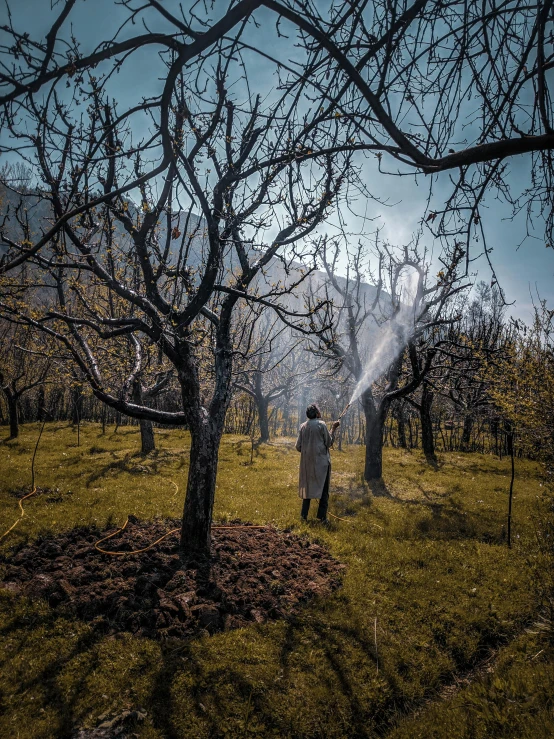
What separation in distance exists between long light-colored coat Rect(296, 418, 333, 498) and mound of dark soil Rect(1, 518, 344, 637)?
160 cm

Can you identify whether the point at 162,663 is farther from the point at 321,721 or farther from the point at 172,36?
the point at 172,36

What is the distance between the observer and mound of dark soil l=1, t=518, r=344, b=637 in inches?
171

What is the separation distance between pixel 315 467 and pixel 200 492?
3050mm

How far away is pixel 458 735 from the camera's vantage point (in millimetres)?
3141

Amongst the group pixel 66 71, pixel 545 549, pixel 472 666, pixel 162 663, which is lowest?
pixel 472 666

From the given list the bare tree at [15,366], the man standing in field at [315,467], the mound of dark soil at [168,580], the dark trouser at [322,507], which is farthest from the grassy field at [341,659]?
the bare tree at [15,366]

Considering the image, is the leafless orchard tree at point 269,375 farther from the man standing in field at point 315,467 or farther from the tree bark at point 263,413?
the man standing in field at point 315,467

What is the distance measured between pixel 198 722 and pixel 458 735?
211 cm

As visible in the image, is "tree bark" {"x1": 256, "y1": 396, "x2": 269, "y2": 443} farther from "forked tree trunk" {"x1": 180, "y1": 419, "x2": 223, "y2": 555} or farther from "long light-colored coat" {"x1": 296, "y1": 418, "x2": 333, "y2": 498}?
"forked tree trunk" {"x1": 180, "y1": 419, "x2": 223, "y2": 555}

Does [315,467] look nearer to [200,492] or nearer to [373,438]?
[200,492]

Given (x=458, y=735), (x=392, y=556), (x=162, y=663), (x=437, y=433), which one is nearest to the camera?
(x=458, y=735)

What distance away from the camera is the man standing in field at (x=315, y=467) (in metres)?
8.08

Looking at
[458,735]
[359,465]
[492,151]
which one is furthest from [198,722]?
[359,465]

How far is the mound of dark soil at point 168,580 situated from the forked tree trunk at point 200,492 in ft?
0.85
